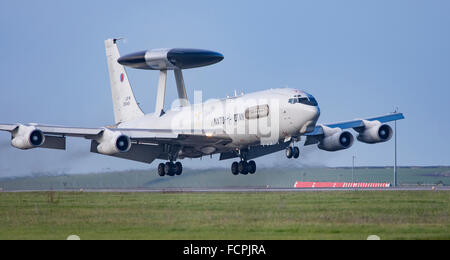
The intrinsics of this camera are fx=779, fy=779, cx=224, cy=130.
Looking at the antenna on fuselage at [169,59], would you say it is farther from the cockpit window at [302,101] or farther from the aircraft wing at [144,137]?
the cockpit window at [302,101]

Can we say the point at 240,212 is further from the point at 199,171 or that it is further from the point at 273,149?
the point at 199,171

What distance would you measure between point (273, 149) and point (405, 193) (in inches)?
625

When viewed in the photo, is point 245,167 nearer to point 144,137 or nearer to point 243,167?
point 243,167

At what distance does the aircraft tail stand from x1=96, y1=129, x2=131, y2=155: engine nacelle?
53.7 feet

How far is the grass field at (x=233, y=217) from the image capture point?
94.7ft

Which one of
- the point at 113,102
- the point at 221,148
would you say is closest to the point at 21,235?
the point at 221,148

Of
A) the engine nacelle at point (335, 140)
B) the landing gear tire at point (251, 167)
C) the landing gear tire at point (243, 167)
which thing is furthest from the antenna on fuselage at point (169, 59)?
the engine nacelle at point (335, 140)

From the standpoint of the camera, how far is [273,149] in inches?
2564

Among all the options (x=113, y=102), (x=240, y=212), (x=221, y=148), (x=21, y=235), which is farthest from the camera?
(x=113, y=102)

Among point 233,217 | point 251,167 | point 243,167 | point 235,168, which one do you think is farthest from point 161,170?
point 233,217

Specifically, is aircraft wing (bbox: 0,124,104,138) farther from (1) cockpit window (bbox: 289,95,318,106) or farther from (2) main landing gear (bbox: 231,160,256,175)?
(1) cockpit window (bbox: 289,95,318,106)

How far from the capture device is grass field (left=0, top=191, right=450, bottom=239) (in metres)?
28.9

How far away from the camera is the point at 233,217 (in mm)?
35094
